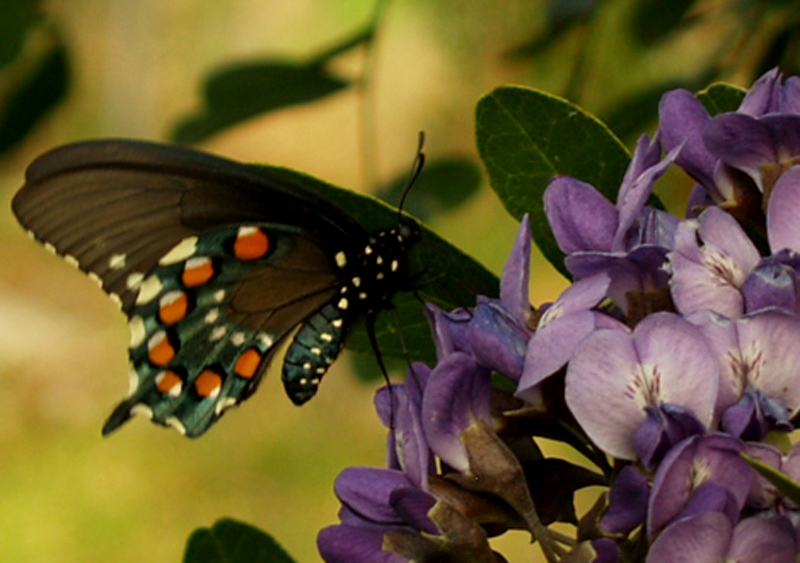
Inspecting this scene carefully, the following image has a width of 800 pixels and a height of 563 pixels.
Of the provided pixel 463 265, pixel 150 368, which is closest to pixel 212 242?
pixel 150 368

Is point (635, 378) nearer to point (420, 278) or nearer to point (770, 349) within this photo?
point (770, 349)

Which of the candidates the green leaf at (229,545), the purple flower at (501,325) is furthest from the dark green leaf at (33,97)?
the purple flower at (501,325)

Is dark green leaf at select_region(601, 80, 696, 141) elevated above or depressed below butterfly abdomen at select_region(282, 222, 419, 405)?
above

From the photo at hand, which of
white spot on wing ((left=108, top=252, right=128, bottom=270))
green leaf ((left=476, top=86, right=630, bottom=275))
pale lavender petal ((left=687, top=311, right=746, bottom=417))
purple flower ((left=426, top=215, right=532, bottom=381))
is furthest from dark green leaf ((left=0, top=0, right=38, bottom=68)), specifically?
pale lavender petal ((left=687, top=311, right=746, bottom=417))

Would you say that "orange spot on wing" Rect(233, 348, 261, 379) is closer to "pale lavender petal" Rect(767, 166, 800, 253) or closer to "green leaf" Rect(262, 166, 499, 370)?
"green leaf" Rect(262, 166, 499, 370)

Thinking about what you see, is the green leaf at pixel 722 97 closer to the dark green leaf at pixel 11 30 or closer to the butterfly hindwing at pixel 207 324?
the butterfly hindwing at pixel 207 324

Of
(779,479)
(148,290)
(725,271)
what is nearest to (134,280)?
(148,290)
